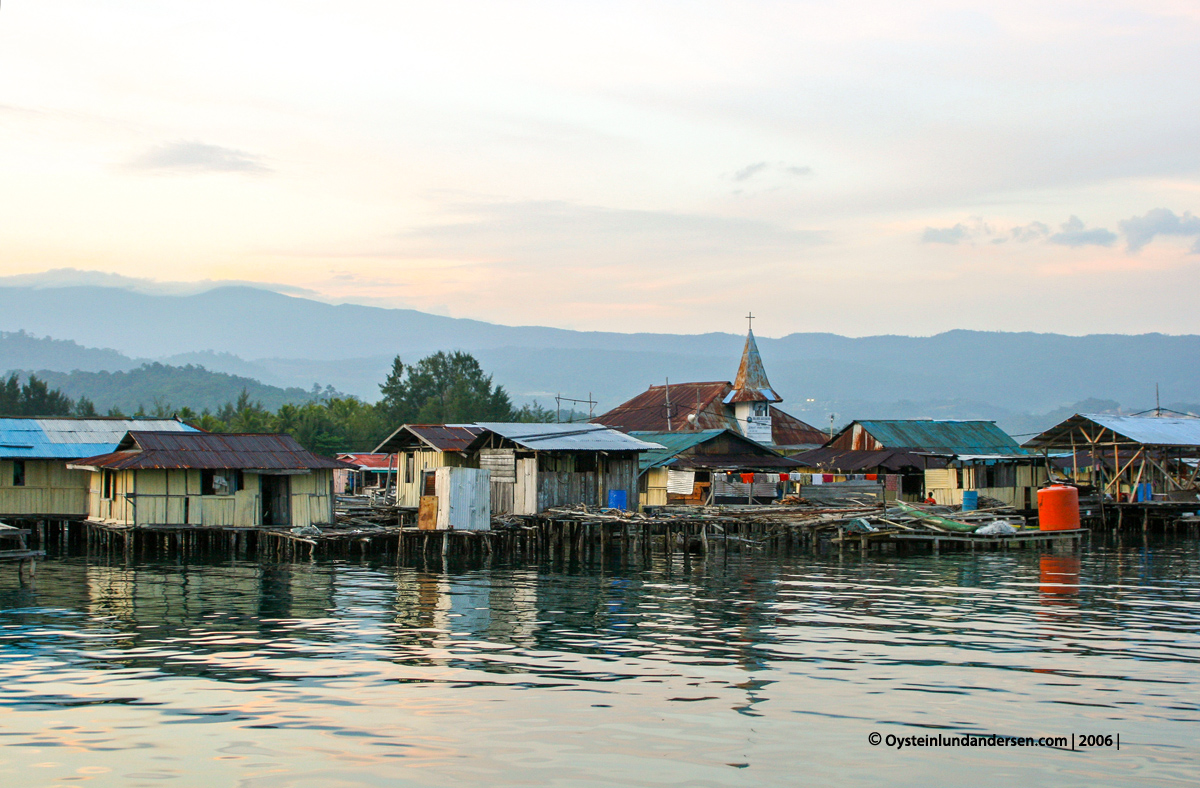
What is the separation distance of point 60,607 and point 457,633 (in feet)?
31.4

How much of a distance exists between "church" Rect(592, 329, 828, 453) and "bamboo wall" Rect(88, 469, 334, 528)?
32871 mm

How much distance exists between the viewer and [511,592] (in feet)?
93.7

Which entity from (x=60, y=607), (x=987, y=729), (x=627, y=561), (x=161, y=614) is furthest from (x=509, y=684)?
(x=627, y=561)

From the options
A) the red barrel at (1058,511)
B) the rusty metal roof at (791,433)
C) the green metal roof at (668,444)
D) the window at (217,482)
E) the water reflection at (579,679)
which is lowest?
the water reflection at (579,679)

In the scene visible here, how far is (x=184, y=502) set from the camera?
38188 mm

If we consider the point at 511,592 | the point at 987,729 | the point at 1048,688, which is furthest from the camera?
Answer: the point at 511,592

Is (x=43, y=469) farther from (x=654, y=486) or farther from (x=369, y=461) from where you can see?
(x=369, y=461)

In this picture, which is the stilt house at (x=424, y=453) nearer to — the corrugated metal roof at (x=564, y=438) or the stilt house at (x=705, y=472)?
the corrugated metal roof at (x=564, y=438)

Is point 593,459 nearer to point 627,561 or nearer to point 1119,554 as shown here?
A: point 627,561

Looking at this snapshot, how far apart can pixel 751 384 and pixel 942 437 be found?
20.3 m

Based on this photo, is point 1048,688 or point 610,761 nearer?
point 610,761

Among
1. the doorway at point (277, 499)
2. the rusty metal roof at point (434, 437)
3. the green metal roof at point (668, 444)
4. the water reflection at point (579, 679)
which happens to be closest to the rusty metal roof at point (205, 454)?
the doorway at point (277, 499)

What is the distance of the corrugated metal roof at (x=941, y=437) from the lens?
58.3 metres

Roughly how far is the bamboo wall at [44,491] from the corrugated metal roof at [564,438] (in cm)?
1597
